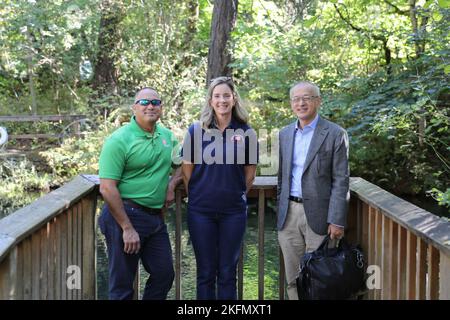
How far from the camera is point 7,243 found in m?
1.90

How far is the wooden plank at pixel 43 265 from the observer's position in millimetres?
2381

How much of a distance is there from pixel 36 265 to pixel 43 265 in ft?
0.34

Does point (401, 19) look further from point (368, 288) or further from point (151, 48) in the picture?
point (368, 288)


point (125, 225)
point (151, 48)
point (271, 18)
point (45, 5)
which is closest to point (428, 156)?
point (271, 18)

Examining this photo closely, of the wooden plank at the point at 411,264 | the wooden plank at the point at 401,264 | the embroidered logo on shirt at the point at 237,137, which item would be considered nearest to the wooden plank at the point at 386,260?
the wooden plank at the point at 401,264

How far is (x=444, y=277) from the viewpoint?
73.6 inches

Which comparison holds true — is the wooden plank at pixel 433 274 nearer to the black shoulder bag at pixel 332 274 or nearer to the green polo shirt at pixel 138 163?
the black shoulder bag at pixel 332 274

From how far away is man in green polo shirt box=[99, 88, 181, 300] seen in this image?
2678 millimetres

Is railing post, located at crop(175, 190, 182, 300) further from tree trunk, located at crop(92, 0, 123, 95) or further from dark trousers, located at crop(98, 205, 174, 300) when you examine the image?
tree trunk, located at crop(92, 0, 123, 95)

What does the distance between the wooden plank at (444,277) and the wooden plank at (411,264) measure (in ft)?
1.31

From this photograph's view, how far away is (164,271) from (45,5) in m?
13.7

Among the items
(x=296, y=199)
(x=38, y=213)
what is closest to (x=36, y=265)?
(x=38, y=213)

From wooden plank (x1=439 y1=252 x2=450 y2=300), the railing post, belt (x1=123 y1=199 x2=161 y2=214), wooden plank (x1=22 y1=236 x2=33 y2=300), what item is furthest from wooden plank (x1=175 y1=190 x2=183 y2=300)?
wooden plank (x1=439 y1=252 x2=450 y2=300)

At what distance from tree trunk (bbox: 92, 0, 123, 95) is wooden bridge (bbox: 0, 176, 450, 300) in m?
11.0
